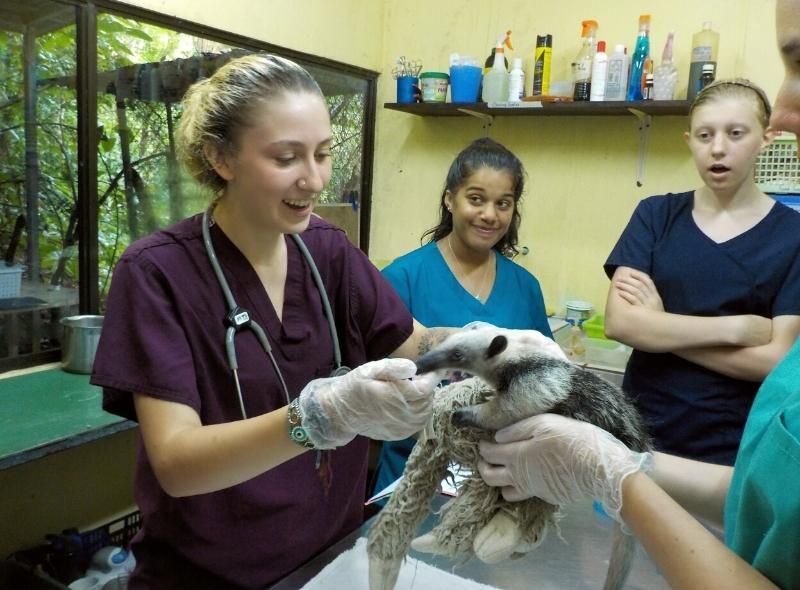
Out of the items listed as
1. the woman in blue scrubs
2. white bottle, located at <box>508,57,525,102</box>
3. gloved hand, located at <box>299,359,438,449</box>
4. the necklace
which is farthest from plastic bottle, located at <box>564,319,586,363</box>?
gloved hand, located at <box>299,359,438,449</box>

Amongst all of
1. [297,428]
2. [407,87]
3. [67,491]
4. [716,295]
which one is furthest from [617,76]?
[67,491]

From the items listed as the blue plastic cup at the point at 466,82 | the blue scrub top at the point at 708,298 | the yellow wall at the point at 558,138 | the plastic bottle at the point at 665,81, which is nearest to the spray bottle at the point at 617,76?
the plastic bottle at the point at 665,81

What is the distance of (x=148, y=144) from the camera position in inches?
98.7

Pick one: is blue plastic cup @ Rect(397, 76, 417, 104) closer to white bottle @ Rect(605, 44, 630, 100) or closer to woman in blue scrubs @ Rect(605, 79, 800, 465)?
white bottle @ Rect(605, 44, 630, 100)

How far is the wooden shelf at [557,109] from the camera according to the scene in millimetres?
2736

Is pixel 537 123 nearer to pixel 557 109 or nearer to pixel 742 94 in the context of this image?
pixel 557 109

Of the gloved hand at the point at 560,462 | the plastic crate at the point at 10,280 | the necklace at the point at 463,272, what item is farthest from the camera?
the plastic crate at the point at 10,280

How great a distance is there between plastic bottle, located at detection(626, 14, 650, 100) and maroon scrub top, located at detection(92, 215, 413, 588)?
6.78ft

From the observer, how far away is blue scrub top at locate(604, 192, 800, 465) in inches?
65.5

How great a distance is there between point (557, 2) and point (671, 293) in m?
1.96

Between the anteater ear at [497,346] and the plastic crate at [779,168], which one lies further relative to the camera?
the plastic crate at [779,168]

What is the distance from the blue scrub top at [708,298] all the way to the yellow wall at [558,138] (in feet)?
4.29

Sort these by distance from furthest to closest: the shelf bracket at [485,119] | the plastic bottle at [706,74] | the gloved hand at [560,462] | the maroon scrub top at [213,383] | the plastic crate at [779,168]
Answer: the shelf bracket at [485,119] → the plastic bottle at [706,74] → the plastic crate at [779,168] → the maroon scrub top at [213,383] → the gloved hand at [560,462]

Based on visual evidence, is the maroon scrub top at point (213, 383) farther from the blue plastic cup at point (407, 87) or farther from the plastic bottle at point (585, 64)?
the blue plastic cup at point (407, 87)
